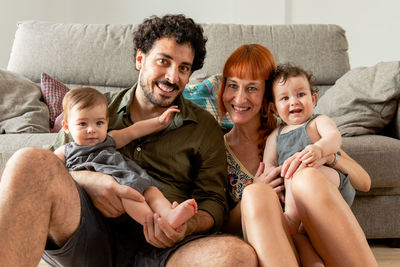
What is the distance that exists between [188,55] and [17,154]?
694mm

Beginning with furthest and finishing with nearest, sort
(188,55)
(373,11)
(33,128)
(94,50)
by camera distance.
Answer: (373,11) < (94,50) < (33,128) < (188,55)

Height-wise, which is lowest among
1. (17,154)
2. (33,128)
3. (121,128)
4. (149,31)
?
(33,128)

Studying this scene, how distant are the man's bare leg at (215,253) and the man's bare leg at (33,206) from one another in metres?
0.29

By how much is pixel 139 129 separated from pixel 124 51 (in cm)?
134

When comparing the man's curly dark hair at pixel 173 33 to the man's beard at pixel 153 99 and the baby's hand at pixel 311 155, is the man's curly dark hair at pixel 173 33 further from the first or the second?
the baby's hand at pixel 311 155

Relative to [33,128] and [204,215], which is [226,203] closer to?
[204,215]

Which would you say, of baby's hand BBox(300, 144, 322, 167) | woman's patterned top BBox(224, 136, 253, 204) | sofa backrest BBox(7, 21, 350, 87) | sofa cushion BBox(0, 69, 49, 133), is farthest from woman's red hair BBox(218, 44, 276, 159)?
sofa cushion BBox(0, 69, 49, 133)

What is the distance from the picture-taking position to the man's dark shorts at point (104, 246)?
3.83ft

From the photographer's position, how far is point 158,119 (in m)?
1.45

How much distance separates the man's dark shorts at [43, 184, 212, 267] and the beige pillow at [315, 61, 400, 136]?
122 cm

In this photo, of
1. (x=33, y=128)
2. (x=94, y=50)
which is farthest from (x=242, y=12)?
(x=33, y=128)

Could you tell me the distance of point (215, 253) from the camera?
112cm

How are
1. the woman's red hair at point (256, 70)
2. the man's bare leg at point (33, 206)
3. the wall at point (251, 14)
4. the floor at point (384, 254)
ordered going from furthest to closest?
the wall at point (251, 14) < the floor at point (384, 254) < the woman's red hair at point (256, 70) < the man's bare leg at point (33, 206)

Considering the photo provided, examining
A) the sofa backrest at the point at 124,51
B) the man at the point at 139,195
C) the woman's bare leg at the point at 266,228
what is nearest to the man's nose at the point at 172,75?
the man at the point at 139,195
